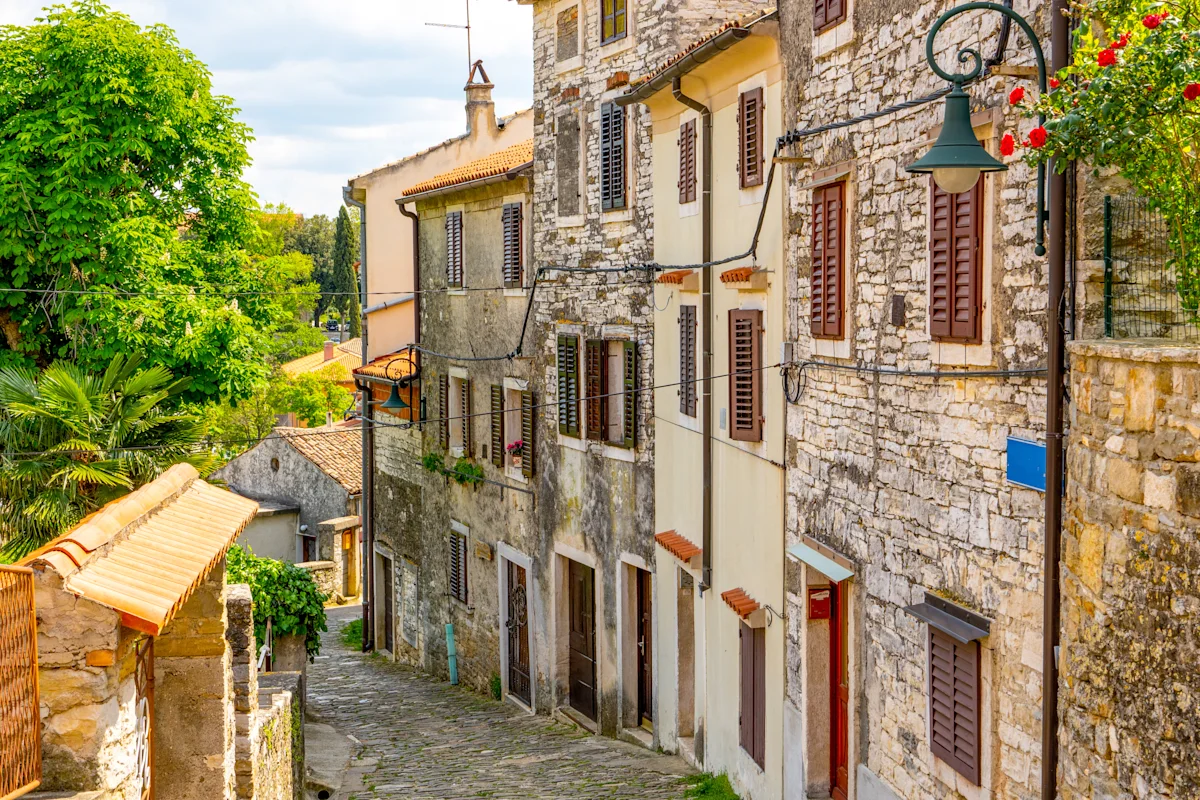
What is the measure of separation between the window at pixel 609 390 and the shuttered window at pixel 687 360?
188 cm

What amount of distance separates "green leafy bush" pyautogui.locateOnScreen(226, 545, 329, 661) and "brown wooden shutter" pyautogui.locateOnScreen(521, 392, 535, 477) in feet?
11.9

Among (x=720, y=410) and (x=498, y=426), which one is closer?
(x=720, y=410)

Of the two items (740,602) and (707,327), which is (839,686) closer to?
(740,602)

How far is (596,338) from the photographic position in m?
18.2

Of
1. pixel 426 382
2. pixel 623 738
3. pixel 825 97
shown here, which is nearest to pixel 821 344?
pixel 825 97

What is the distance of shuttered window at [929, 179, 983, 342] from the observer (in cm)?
842

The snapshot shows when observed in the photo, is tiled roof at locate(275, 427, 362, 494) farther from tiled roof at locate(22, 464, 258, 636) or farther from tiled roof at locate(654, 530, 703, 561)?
tiled roof at locate(22, 464, 258, 636)

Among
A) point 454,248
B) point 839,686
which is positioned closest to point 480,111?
point 454,248

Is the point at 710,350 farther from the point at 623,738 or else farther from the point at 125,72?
the point at 125,72

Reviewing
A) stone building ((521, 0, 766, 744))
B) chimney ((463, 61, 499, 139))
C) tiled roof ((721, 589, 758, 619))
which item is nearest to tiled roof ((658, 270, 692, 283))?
stone building ((521, 0, 766, 744))

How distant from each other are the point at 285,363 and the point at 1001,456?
58891 mm

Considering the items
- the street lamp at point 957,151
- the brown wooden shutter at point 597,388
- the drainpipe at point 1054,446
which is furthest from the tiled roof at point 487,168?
the street lamp at point 957,151

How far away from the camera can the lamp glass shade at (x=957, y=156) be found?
22.5 ft

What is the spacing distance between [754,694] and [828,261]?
4.52m
